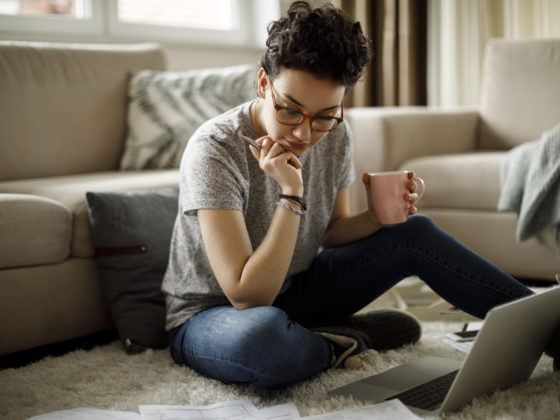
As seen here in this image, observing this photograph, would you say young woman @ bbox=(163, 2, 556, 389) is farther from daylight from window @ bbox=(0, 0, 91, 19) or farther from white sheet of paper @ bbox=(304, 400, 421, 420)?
daylight from window @ bbox=(0, 0, 91, 19)

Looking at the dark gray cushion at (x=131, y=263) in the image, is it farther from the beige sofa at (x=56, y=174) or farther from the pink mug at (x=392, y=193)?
the pink mug at (x=392, y=193)

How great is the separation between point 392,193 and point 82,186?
93 cm

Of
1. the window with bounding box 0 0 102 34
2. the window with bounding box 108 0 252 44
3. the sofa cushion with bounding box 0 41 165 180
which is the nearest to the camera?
the sofa cushion with bounding box 0 41 165 180

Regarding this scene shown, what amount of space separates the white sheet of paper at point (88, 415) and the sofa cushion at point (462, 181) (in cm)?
150

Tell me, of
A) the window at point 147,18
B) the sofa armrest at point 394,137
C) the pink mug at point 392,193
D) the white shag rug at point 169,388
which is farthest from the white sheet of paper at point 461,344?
the window at point 147,18

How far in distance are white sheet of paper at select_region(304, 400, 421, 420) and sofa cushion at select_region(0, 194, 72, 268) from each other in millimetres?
815

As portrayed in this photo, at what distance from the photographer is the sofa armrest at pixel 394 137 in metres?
2.45

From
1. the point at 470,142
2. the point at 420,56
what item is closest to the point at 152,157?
the point at 470,142

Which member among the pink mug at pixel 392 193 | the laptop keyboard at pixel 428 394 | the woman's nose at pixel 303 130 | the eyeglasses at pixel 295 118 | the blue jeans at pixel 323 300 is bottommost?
the laptop keyboard at pixel 428 394

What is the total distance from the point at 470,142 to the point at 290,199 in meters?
1.85

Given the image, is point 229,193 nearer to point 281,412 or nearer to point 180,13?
point 281,412

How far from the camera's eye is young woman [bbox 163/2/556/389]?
111 centimetres

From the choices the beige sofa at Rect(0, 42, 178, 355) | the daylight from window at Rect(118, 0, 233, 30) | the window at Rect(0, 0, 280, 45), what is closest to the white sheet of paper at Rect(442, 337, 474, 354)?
the beige sofa at Rect(0, 42, 178, 355)

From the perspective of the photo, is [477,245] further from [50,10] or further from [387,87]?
[50,10]
